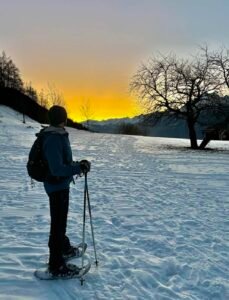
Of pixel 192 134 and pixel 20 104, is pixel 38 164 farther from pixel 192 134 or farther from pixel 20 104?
pixel 20 104

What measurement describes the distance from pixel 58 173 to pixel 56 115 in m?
0.69

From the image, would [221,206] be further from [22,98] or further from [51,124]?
[22,98]

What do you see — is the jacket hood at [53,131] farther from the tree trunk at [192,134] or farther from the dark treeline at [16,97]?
the dark treeline at [16,97]

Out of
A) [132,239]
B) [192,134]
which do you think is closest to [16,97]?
[192,134]

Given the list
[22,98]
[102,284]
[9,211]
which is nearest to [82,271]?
[102,284]

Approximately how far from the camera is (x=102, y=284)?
4586 millimetres

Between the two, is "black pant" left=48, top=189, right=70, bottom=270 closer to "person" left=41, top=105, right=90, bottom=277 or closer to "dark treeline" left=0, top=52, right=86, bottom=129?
"person" left=41, top=105, right=90, bottom=277

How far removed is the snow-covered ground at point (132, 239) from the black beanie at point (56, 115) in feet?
6.18

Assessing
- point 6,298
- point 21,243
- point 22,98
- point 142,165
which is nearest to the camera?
point 6,298

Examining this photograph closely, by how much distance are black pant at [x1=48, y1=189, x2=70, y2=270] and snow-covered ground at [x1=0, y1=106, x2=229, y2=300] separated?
0.27 metres

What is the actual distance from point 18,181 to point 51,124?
25.0 ft

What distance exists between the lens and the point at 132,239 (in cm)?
640

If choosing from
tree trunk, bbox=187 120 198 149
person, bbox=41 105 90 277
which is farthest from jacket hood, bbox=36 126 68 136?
tree trunk, bbox=187 120 198 149

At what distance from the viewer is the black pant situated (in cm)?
467
